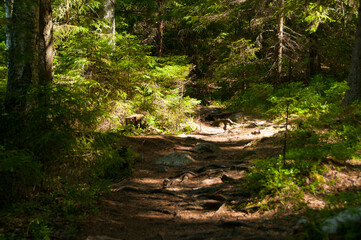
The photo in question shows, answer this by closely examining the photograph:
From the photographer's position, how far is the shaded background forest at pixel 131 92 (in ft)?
14.0

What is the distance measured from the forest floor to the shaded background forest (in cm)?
67

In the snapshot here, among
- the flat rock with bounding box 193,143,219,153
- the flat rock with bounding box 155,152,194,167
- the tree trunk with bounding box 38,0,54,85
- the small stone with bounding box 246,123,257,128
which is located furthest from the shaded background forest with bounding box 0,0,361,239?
the flat rock with bounding box 193,143,219,153

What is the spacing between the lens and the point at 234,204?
4758 millimetres

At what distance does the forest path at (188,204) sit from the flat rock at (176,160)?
0.21m

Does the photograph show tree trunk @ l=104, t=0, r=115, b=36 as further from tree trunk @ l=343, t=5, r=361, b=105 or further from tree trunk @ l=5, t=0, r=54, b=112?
tree trunk @ l=343, t=5, r=361, b=105

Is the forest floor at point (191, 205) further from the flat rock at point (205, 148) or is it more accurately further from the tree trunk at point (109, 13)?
the tree trunk at point (109, 13)

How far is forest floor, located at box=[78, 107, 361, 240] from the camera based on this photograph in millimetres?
3781

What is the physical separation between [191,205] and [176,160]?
3482mm

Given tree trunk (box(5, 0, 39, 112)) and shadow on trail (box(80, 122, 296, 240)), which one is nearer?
shadow on trail (box(80, 122, 296, 240))

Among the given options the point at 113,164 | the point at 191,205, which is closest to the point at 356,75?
the point at 191,205

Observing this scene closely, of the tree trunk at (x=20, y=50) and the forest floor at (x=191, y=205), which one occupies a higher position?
the tree trunk at (x=20, y=50)

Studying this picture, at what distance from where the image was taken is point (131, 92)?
37.4ft

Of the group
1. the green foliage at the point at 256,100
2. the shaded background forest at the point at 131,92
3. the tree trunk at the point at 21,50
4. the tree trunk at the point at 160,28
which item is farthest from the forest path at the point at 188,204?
the tree trunk at the point at 160,28

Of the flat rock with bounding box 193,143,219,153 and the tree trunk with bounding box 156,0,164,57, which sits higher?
the tree trunk with bounding box 156,0,164,57
